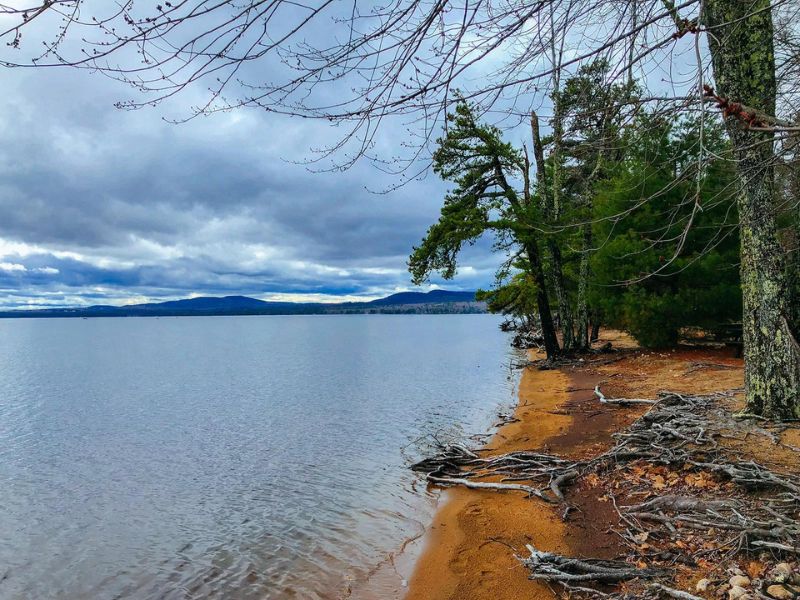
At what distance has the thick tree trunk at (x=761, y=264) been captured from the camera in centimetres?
702

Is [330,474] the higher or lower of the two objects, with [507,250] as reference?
lower

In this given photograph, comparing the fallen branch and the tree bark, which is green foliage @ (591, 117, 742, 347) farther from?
the fallen branch

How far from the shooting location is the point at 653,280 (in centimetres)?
1992

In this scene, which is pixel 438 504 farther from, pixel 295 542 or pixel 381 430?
pixel 381 430

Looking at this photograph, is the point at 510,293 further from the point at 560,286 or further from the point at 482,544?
the point at 482,544

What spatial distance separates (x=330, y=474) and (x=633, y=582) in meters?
7.44

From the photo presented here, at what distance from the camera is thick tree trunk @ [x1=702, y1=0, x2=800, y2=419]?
276 inches

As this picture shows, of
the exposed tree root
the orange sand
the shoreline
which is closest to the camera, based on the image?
the exposed tree root

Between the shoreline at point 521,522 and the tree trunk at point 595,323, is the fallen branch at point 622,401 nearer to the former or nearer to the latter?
the shoreline at point 521,522

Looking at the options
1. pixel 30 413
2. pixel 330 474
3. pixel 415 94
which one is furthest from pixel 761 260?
pixel 30 413

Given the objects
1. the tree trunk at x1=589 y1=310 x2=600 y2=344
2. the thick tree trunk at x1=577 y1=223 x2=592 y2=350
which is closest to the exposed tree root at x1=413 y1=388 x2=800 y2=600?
the thick tree trunk at x1=577 y1=223 x2=592 y2=350

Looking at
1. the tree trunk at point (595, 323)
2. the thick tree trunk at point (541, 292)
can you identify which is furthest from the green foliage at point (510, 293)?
the tree trunk at point (595, 323)

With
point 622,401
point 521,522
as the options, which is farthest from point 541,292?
point 521,522

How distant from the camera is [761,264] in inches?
309
